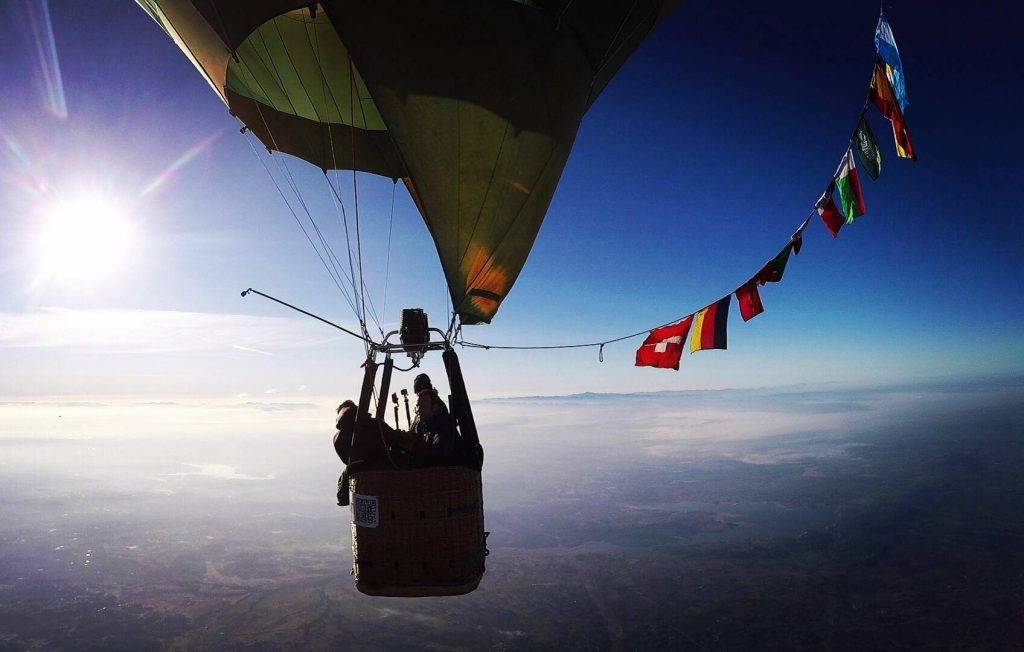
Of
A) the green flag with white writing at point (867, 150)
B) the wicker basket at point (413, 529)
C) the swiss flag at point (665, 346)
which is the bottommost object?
the wicker basket at point (413, 529)

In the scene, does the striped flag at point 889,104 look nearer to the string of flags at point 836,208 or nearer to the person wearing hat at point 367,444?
the string of flags at point 836,208

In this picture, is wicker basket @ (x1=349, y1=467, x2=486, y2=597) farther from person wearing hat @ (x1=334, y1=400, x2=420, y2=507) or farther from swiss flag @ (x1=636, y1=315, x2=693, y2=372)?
swiss flag @ (x1=636, y1=315, x2=693, y2=372)

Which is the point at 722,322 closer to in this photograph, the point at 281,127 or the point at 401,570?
the point at 401,570

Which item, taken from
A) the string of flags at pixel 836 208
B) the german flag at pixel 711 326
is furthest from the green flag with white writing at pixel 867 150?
the german flag at pixel 711 326

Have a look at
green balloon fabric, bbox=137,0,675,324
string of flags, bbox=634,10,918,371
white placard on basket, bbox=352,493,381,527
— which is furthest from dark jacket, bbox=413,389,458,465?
string of flags, bbox=634,10,918,371

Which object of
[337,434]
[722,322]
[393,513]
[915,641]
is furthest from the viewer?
[915,641]

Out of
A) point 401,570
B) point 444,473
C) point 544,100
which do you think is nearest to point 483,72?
point 544,100
